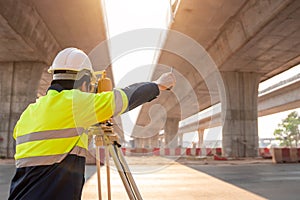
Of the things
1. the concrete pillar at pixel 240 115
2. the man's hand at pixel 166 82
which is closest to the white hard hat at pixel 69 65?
the man's hand at pixel 166 82

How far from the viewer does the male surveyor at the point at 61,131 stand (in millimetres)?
2020

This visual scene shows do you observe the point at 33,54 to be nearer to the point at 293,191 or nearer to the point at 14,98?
the point at 14,98

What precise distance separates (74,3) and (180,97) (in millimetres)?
15977

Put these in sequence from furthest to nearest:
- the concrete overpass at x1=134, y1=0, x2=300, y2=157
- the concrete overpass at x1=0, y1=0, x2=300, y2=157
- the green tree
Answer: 1. the green tree
2. the concrete overpass at x1=0, y1=0, x2=300, y2=157
3. the concrete overpass at x1=134, y1=0, x2=300, y2=157

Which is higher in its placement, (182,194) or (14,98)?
(14,98)

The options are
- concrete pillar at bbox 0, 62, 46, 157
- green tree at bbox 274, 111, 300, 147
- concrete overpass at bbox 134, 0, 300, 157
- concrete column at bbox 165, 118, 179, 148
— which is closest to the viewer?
concrete column at bbox 165, 118, 179, 148

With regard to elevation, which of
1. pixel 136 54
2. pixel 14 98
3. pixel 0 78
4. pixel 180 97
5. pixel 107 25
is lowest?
pixel 180 97

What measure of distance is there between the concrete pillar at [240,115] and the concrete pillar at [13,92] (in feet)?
50.8

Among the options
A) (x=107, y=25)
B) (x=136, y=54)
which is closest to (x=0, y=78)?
(x=107, y=25)

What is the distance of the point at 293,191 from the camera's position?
871 centimetres

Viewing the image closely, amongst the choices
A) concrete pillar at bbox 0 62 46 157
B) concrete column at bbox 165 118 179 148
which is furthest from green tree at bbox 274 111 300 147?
concrete pillar at bbox 0 62 46 157

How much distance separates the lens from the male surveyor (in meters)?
2.02

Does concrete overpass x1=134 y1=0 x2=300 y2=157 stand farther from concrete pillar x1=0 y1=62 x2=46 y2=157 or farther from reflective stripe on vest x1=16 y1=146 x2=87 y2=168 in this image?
concrete pillar x1=0 y1=62 x2=46 y2=157

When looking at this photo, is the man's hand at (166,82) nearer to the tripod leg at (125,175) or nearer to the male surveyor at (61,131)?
the male surveyor at (61,131)
